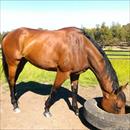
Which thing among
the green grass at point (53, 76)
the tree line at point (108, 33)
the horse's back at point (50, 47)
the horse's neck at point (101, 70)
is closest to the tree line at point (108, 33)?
the tree line at point (108, 33)

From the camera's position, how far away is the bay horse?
5715 mm

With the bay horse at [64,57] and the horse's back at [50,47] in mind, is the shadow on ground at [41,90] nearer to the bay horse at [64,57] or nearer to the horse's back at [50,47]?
the bay horse at [64,57]

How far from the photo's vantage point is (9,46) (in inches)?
268

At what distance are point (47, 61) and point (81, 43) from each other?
919 millimetres

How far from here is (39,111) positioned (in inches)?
269

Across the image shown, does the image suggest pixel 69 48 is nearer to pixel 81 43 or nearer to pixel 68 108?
pixel 81 43

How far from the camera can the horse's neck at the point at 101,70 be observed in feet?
18.7

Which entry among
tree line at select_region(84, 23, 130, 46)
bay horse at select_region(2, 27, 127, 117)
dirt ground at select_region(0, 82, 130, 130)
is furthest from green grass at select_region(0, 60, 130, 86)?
tree line at select_region(84, 23, 130, 46)

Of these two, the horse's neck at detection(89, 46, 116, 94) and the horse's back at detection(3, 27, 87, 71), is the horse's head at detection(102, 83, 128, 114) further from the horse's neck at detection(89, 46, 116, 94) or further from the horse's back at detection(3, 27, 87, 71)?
the horse's back at detection(3, 27, 87, 71)

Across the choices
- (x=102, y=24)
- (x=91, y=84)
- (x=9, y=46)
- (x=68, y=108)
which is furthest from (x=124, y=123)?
(x=102, y=24)

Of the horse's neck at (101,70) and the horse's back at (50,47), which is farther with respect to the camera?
the horse's back at (50,47)

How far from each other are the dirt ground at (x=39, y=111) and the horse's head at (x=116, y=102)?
2.07 feet

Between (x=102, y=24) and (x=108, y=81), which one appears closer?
(x=108, y=81)

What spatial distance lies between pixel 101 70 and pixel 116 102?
2.42 ft
